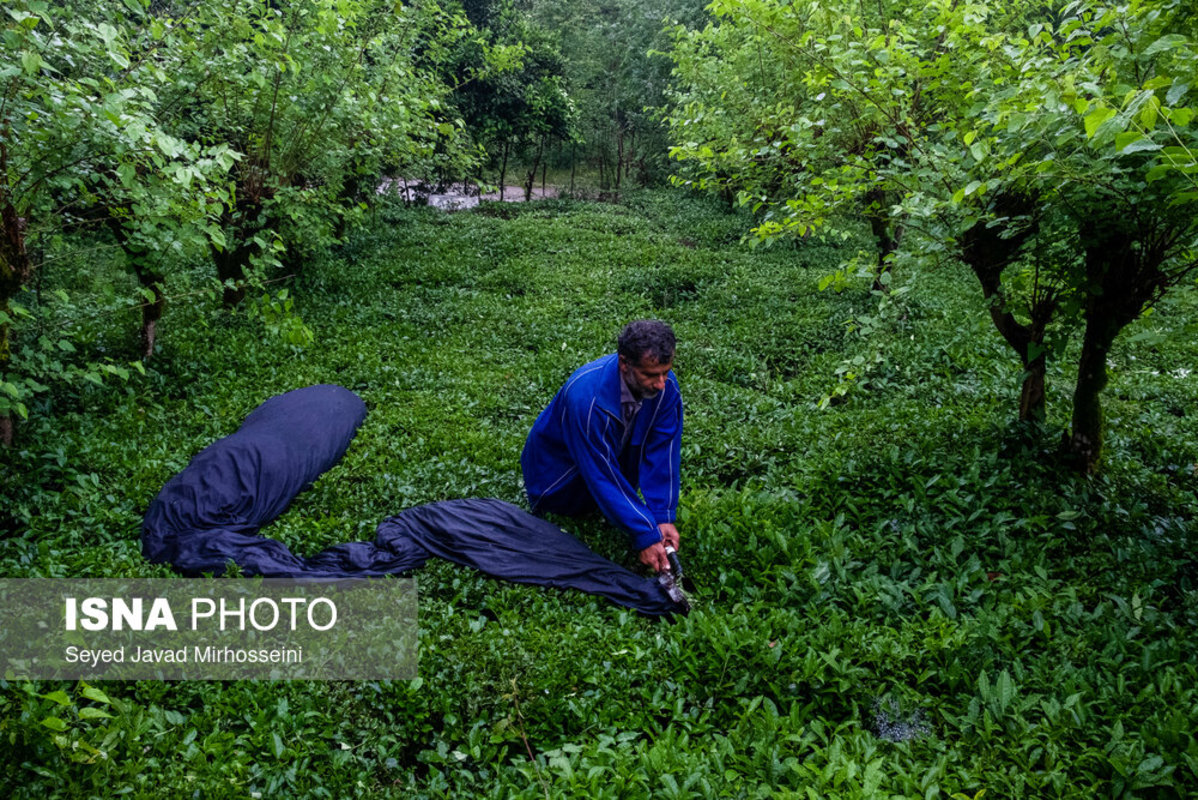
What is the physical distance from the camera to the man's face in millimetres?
3801

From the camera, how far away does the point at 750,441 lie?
18.7ft

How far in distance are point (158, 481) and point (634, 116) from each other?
2505cm

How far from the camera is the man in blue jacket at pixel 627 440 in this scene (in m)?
3.86

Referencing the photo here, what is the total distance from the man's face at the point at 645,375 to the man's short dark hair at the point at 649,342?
0.08ft

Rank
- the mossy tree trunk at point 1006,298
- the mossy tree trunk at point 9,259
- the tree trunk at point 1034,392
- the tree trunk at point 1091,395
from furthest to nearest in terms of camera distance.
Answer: the tree trunk at point 1034,392 → the mossy tree trunk at point 1006,298 → the tree trunk at point 1091,395 → the mossy tree trunk at point 9,259

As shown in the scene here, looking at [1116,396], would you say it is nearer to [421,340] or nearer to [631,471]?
[631,471]

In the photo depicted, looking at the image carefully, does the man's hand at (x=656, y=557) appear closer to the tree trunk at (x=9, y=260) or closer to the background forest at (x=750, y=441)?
the background forest at (x=750, y=441)

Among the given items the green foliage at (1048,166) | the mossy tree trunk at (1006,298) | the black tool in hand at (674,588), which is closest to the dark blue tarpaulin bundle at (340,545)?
the black tool in hand at (674,588)

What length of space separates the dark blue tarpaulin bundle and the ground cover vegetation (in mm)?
150

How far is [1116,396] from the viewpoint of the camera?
20.8 ft

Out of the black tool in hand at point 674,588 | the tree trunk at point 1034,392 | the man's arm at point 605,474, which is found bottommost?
the black tool in hand at point 674,588

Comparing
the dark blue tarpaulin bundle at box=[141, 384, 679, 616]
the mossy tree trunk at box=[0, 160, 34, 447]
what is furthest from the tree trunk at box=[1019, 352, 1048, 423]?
the mossy tree trunk at box=[0, 160, 34, 447]

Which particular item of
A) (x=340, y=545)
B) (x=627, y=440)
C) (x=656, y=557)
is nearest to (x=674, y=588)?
(x=656, y=557)

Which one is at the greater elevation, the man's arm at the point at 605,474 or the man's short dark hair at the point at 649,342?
the man's short dark hair at the point at 649,342
